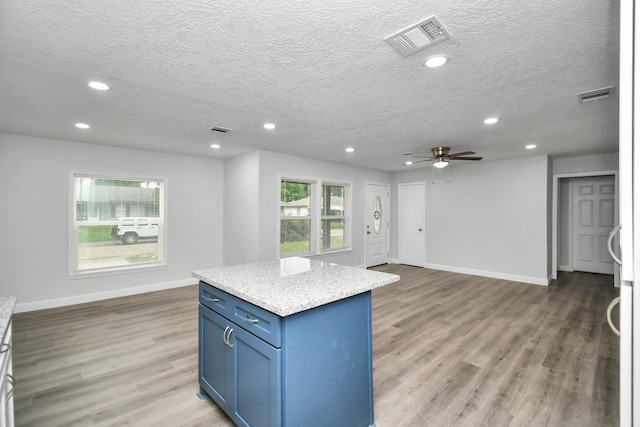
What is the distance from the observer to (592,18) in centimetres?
165

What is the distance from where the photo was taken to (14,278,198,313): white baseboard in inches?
165

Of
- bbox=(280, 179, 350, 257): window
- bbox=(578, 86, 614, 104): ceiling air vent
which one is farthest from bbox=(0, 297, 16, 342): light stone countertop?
bbox=(578, 86, 614, 104): ceiling air vent

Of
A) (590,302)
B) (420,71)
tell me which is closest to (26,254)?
(420,71)

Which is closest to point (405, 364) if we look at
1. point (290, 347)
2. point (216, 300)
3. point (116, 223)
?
point (290, 347)

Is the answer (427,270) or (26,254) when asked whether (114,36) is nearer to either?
(26,254)

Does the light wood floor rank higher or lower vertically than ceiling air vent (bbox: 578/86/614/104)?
lower

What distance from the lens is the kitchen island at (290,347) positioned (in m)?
1.60

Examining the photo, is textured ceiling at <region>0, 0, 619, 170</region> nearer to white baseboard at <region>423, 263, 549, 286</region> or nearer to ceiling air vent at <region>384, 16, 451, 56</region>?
ceiling air vent at <region>384, 16, 451, 56</region>

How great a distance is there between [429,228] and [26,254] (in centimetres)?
716

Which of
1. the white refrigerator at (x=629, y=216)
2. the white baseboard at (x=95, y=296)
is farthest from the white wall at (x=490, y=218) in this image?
the white refrigerator at (x=629, y=216)

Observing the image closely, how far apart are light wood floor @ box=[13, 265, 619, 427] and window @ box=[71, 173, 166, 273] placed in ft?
2.40

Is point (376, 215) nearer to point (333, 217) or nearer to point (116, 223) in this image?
point (333, 217)

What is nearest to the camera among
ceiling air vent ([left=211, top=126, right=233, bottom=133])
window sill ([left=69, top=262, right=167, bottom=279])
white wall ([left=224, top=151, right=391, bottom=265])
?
ceiling air vent ([left=211, top=126, right=233, bottom=133])

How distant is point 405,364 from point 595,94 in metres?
2.91
